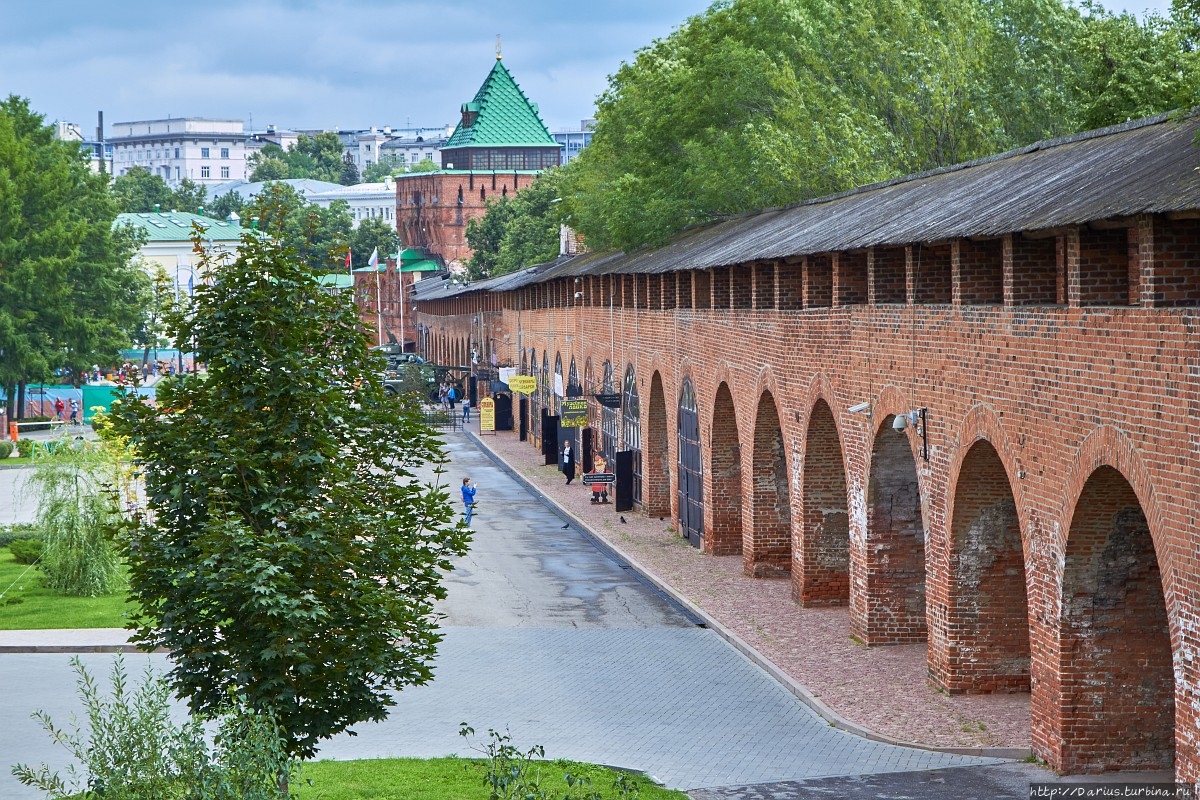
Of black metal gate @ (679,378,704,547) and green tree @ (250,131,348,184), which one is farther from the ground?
green tree @ (250,131,348,184)

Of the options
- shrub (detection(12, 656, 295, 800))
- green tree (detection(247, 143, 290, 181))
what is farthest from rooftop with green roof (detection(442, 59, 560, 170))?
shrub (detection(12, 656, 295, 800))

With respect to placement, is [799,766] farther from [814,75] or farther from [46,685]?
[814,75]

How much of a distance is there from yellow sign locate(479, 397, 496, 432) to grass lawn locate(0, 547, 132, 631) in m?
29.8

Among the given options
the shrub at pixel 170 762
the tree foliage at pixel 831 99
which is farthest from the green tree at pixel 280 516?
the tree foliage at pixel 831 99

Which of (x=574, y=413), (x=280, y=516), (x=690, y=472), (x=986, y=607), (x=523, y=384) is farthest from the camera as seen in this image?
(x=523, y=384)

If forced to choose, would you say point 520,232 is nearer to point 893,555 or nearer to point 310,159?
point 893,555

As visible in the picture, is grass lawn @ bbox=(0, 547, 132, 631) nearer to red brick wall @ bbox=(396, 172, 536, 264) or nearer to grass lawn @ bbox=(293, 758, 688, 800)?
grass lawn @ bbox=(293, 758, 688, 800)

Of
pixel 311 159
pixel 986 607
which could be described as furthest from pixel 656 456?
pixel 311 159

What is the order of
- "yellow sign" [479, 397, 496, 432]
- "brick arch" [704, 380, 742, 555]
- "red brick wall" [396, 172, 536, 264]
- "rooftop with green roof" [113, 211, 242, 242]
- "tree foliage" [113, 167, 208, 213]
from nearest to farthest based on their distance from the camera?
"brick arch" [704, 380, 742, 555] < "yellow sign" [479, 397, 496, 432] < "red brick wall" [396, 172, 536, 264] < "rooftop with green roof" [113, 211, 242, 242] < "tree foliage" [113, 167, 208, 213]

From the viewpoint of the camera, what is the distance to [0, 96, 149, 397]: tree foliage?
57656mm

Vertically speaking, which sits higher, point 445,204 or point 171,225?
point 445,204

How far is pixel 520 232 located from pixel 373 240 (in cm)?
4228

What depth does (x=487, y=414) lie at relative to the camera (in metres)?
56.0

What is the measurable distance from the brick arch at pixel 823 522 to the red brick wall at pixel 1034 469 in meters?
0.04
